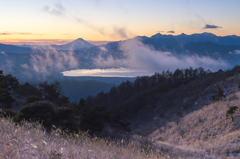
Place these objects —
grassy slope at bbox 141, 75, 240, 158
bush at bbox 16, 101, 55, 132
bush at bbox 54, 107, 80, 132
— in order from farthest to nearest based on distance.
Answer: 1. bush at bbox 54, 107, 80, 132
2. bush at bbox 16, 101, 55, 132
3. grassy slope at bbox 141, 75, 240, 158

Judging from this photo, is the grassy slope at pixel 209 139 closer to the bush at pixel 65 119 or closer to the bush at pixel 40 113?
the bush at pixel 65 119

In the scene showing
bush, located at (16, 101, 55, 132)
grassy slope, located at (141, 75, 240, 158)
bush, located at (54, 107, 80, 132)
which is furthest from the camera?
bush, located at (54, 107, 80, 132)

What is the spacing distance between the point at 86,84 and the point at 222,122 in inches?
6888

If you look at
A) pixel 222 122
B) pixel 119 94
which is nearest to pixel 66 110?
pixel 222 122

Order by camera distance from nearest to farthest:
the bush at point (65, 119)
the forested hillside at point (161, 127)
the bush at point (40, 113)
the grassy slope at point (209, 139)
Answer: the grassy slope at point (209, 139)
the bush at point (40, 113)
the forested hillside at point (161, 127)
the bush at point (65, 119)

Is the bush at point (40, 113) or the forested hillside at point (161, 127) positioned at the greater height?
the bush at point (40, 113)

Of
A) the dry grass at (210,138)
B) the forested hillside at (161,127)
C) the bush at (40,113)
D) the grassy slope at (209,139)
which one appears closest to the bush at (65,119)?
the forested hillside at (161,127)

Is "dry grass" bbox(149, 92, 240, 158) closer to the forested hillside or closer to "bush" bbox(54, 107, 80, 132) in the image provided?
the forested hillside

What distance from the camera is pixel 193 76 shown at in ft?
224

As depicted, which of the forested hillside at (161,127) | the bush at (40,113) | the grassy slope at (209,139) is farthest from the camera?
the forested hillside at (161,127)

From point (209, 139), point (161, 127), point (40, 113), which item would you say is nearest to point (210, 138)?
point (209, 139)

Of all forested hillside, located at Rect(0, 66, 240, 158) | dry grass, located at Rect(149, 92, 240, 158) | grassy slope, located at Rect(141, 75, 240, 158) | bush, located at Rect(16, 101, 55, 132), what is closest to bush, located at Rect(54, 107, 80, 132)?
forested hillside, located at Rect(0, 66, 240, 158)

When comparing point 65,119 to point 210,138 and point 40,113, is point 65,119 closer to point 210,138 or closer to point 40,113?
point 40,113

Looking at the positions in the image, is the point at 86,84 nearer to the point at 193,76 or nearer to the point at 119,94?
the point at 119,94
